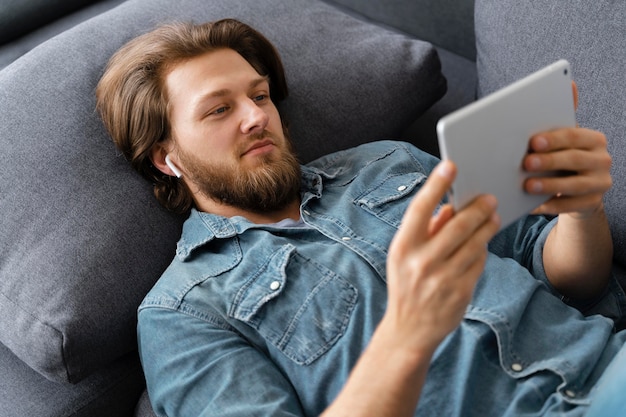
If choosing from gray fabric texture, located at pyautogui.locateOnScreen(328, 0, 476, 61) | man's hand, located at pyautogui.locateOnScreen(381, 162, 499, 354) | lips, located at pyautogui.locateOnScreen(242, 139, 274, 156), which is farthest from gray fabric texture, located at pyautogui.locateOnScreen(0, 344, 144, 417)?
gray fabric texture, located at pyautogui.locateOnScreen(328, 0, 476, 61)

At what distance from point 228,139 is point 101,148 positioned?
0.25 meters

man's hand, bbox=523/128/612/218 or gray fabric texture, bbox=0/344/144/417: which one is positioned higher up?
man's hand, bbox=523/128/612/218

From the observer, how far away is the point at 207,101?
4.50 feet

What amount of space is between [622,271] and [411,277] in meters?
0.74

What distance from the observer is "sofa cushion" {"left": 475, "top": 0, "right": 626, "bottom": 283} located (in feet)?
4.27

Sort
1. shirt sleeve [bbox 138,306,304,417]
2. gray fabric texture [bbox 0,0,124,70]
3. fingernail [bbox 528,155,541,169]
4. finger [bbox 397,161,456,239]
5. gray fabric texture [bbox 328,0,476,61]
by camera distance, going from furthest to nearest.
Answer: gray fabric texture [bbox 328,0,476,61]
gray fabric texture [bbox 0,0,124,70]
shirt sleeve [bbox 138,306,304,417]
fingernail [bbox 528,155,541,169]
finger [bbox 397,161,456,239]

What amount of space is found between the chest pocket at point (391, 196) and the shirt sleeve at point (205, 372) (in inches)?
13.6

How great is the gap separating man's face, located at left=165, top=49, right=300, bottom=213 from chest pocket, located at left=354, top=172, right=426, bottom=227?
0.14 metres

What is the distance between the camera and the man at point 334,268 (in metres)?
0.84

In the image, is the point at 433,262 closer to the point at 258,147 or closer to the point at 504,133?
the point at 504,133

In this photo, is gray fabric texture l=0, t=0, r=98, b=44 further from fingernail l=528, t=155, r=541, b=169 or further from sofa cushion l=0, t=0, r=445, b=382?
fingernail l=528, t=155, r=541, b=169

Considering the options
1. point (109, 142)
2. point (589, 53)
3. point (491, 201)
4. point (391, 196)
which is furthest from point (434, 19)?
point (491, 201)

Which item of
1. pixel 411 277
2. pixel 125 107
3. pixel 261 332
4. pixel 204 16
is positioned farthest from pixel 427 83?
pixel 411 277

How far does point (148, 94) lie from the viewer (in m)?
1.43
